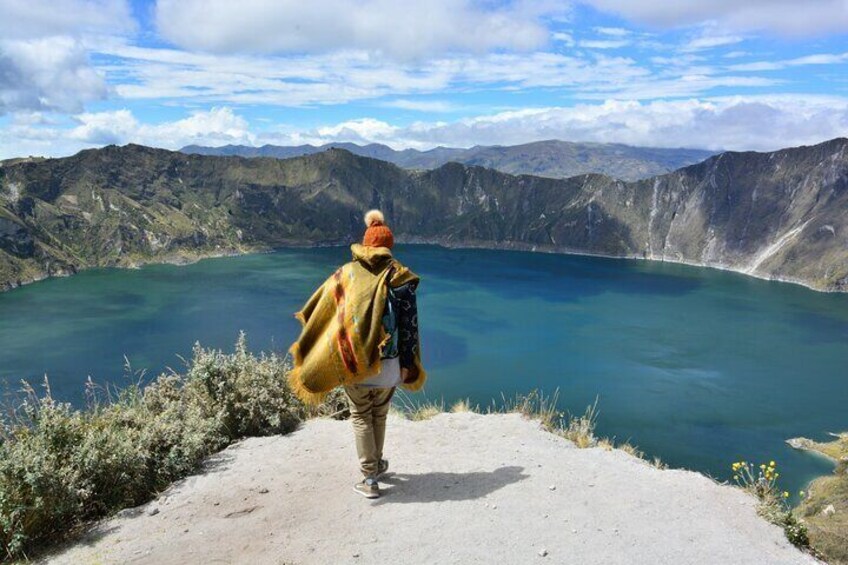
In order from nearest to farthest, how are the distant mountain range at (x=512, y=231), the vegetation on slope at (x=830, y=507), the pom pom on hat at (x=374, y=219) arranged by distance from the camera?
1. the vegetation on slope at (x=830, y=507)
2. the pom pom on hat at (x=374, y=219)
3. the distant mountain range at (x=512, y=231)

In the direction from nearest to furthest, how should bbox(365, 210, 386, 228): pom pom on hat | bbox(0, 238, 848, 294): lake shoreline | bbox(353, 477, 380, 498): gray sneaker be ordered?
bbox(353, 477, 380, 498): gray sneaker
bbox(365, 210, 386, 228): pom pom on hat
bbox(0, 238, 848, 294): lake shoreline

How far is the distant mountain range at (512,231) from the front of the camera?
436 ft

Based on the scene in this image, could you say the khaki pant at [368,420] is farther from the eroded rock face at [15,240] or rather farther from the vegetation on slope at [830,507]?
the eroded rock face at [15,240]

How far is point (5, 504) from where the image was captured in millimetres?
5730

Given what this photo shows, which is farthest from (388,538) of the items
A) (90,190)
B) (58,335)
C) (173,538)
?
(90,190)

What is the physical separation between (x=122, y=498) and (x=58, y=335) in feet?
253

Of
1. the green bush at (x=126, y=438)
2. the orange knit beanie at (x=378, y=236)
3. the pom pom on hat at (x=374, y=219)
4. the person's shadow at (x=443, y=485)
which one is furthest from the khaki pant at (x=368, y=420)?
the green bush at (x=126, y=438)

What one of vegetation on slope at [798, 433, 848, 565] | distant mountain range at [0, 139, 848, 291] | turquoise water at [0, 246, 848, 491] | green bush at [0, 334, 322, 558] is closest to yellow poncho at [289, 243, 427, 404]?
green bush at [0, 334, 322, 558]

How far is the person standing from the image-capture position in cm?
639

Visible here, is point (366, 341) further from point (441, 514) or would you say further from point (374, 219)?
point (441, 514)

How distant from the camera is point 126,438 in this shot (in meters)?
7.16

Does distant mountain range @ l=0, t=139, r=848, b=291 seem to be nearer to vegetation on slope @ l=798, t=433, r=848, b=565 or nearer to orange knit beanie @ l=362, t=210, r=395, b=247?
vegetation on slope @ l=798, t=433, r=848, b=565

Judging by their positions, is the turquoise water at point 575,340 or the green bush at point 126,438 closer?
the green bush at point 126,438

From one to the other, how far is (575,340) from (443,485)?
68187 mm
